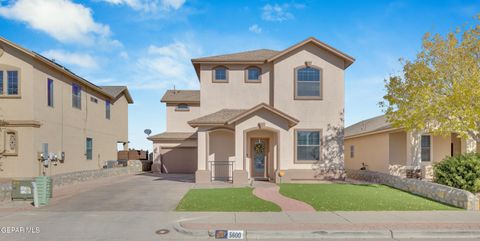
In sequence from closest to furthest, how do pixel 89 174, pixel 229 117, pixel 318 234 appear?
pixel 318 234
pixel 229 117
pixel 89 174

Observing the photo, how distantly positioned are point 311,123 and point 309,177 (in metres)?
3.16

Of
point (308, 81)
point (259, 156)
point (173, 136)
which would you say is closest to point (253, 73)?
point (308, 81)

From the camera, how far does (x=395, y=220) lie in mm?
8398

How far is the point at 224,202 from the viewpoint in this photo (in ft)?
35.4

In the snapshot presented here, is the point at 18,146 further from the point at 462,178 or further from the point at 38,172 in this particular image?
the point at 462,178

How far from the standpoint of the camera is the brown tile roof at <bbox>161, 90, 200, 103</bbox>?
87.0 ft

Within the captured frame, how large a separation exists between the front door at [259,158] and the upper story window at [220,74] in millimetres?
4339

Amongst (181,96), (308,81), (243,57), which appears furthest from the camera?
(181,96)

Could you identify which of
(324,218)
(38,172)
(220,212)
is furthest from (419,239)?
(38,172)

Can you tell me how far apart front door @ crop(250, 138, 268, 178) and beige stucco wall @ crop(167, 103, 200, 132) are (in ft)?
33.2

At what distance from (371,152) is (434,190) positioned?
1004 centimetres

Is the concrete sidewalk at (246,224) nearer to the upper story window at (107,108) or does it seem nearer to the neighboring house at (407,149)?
the neighboring house at (407,149)

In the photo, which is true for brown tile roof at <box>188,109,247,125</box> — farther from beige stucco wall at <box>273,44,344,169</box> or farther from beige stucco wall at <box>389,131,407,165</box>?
beige stucco wall at <box>389,131,407,165</box>

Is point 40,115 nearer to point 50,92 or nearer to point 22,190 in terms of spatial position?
point 50,92
